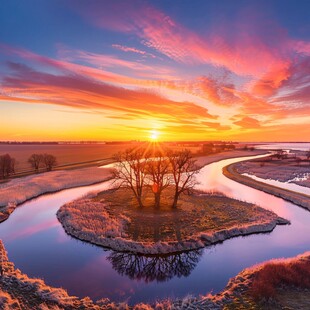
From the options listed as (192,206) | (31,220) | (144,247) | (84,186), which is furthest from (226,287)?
(84,186)

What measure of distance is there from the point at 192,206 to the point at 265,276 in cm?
1841

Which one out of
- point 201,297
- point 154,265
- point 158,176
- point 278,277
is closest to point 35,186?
point 158,176

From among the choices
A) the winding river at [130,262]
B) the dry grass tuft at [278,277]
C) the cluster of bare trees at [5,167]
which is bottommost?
the winding river at [130,262]

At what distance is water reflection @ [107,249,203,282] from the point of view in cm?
2033

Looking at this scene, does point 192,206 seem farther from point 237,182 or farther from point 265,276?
point 237,182

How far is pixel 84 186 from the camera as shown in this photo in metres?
55.6

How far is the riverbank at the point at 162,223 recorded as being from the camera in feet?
82.3

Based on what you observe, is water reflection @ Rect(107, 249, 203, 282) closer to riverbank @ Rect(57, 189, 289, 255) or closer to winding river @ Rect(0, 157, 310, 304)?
winding river @ Rect(0, 157, 310, 304)

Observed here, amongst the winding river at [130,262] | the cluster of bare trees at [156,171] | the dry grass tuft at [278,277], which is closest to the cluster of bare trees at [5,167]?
the cluster of bare trees at [156,171]

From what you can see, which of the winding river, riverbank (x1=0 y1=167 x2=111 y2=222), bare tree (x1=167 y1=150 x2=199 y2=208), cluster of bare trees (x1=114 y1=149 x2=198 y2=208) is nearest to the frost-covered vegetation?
riverbank (x1=0 y1=167 x2=111 y2=222)

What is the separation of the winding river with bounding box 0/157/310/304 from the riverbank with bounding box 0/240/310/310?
1.14m

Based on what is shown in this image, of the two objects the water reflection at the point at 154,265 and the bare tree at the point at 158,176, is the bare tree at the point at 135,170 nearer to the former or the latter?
the bare tree at the point at 158,176

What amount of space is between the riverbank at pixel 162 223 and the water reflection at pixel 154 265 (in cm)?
76

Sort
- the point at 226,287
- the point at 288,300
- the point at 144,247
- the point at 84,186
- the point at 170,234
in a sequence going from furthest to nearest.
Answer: the point at 84,186 → the point at 170,234 → the point at 144,247 → the point at 226,287 → the point at 288,300
